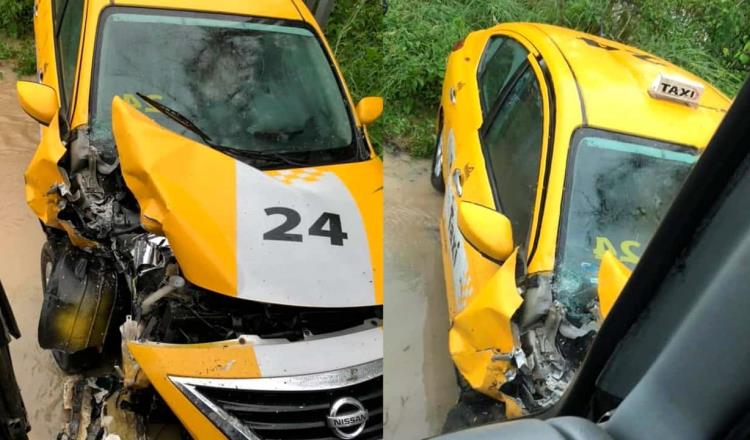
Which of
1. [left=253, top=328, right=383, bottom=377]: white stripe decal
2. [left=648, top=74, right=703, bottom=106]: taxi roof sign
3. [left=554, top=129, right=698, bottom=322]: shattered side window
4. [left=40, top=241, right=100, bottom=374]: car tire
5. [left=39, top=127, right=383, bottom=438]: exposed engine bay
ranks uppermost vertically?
[left=648, top=74, right=703, bottom=106]: taxi roof sign

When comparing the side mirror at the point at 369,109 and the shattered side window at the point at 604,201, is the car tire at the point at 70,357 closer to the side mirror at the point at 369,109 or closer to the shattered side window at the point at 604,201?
the side mirror at the point at 369,109

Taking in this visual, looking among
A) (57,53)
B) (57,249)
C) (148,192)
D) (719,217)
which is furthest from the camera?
(57,53)

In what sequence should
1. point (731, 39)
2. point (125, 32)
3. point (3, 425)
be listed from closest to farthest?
point (731, 39) < point (3, 425) < point (125, 32)

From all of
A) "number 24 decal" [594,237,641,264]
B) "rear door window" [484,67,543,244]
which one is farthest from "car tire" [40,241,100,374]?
"number 24 decal" [594,237,641,264]

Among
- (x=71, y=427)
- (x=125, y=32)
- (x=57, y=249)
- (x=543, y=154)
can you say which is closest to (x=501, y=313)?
(x=543, y=154)

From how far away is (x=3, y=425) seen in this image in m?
1.62

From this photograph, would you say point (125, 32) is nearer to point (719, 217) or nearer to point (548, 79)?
point (548, 79)

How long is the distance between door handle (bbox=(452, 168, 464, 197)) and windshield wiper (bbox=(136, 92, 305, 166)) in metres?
0.58

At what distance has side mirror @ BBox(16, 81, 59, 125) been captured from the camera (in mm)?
2652

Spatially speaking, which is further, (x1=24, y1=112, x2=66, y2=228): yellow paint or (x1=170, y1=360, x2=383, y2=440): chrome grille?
(x1=24, y1=112, x2=66, y2=228): yellow paint

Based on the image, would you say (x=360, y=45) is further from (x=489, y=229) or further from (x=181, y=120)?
(x=489, y=229)

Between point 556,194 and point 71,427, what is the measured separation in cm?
175

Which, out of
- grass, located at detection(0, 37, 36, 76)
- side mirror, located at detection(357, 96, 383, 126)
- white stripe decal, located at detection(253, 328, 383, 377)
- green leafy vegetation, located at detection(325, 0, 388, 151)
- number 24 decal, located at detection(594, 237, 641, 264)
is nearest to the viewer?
number 24 decal, located at detection(594, 237, 641, 264)

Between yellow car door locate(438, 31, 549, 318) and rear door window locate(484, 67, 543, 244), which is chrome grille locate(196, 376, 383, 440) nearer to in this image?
yellow car door locate(438, 31, 549, 318)
